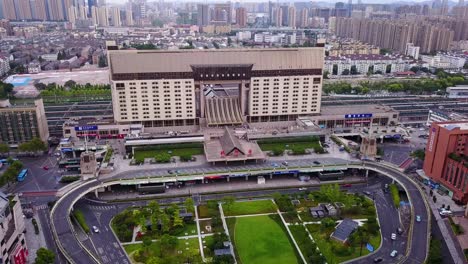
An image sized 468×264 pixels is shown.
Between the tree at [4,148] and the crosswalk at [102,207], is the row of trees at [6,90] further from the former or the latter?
the crosswalk at [102,207]

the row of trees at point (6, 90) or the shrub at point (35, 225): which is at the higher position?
the row of trees at point (6, 90)

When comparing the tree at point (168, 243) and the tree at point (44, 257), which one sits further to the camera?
the tree at point (168, 243)

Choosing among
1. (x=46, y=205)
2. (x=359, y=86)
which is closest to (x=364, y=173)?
(x=46, y=205)

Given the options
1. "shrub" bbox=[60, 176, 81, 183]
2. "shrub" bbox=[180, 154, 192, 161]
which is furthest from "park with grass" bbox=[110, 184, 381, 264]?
"shrub" bbox=[180, 154, 192, 161]

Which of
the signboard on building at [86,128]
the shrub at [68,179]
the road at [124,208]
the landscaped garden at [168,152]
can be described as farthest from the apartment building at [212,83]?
the road at [124,208]

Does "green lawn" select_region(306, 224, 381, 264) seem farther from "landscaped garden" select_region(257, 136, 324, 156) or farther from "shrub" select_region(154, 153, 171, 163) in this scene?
"shrub" select_region(154, 153, 171, 163)

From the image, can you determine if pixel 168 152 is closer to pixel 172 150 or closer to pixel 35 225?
pixel 172 150
